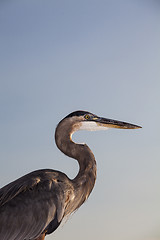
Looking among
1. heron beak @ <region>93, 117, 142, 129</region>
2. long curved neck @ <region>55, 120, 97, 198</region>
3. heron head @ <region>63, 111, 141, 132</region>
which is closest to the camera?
long curved neck @ <region>55, 120, 97, 198</region>

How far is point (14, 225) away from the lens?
262cm

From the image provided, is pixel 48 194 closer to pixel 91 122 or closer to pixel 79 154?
pixel 79 154

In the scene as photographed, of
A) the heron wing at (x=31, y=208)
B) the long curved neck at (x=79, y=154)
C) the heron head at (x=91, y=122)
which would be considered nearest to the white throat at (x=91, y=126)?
the heron head at (x=91, y=122)

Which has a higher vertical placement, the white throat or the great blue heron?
the white throat

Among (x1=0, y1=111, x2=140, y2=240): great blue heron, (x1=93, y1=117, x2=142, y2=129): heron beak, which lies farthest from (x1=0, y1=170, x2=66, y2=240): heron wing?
(x1=93, y1=117, x2=142, y2=129): heron beak

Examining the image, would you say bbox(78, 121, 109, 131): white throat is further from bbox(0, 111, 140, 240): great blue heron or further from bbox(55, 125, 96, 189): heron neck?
bbox(55, 125, 96, 189): heron neck

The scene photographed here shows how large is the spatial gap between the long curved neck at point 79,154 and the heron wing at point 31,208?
222 mm

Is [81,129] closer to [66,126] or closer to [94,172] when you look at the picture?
[66,126]

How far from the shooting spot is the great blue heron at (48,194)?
8.61 feet

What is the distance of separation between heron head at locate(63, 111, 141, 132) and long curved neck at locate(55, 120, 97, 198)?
0.06 m

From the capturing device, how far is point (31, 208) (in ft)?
8.70

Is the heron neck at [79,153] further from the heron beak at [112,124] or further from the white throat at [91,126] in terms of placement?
the heron beak at [112,124]

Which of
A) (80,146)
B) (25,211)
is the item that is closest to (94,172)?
(80,146)

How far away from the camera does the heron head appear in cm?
305
